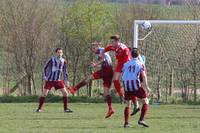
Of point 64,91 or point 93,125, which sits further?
point 64,91

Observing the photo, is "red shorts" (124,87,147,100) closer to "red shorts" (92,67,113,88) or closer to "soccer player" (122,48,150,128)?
"soccer player" (122,48,150,128)

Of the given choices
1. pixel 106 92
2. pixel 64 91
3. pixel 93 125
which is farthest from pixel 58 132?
pixel 64 91

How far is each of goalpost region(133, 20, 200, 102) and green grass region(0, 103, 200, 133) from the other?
375 centimetres

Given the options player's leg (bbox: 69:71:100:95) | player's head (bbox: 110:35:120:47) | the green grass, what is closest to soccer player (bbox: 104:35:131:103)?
player's head (bbox: 110:35:120:47)

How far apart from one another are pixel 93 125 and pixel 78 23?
46.1ft

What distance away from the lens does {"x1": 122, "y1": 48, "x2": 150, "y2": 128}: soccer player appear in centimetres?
1675

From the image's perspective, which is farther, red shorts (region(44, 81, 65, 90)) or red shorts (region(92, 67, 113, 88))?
red shorts (region(44, 81, 65, 90))

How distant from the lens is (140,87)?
55.7 feet

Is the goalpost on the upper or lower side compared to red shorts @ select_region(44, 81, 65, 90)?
upper

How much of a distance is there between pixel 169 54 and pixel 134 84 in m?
10.4

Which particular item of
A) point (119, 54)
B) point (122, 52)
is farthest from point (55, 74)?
point (122, 52)

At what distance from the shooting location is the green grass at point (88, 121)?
16.0 meters

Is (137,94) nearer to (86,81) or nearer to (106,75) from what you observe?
(106,75)

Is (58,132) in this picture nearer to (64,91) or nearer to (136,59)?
(136,59)
